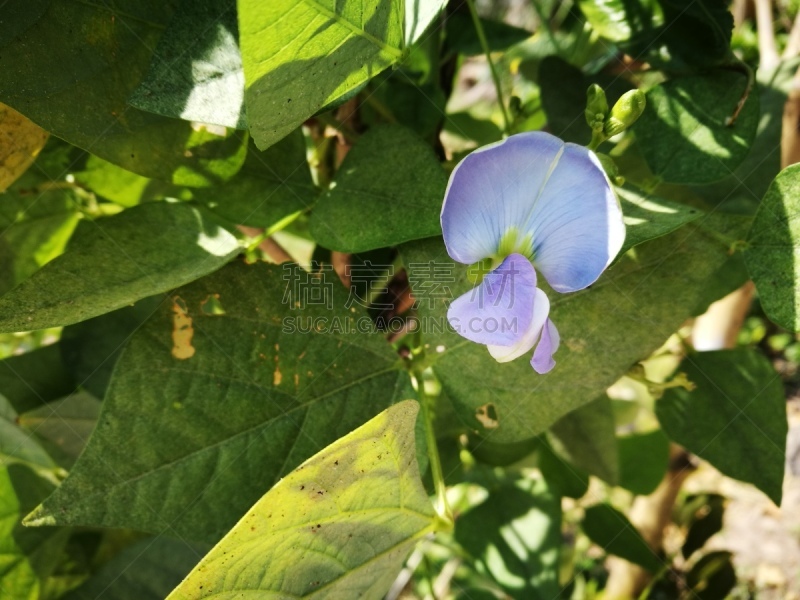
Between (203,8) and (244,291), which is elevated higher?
(203,8)

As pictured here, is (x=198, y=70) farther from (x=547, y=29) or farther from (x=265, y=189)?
(x=547, y=29)

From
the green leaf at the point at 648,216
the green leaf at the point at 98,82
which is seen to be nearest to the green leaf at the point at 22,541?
the green leaf at the point at 98,82

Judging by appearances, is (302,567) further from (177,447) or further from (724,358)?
(724,358)

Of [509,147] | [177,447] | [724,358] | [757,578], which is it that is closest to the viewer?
[509,147]

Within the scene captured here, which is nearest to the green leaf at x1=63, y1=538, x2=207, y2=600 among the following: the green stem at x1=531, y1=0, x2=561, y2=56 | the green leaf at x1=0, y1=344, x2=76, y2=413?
the green leaf at x1=0, y1=344, x2=76, y2=413

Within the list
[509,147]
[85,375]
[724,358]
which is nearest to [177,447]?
[85,375]

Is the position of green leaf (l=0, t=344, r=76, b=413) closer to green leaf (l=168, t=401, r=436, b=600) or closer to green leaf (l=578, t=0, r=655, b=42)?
green leaf (l=168, t=401, r=436, b=600)

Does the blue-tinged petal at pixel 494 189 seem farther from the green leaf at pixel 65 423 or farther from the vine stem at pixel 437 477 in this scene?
the green leaf at pixel 65 423

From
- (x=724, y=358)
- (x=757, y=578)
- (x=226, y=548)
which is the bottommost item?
(x=757, y=578)

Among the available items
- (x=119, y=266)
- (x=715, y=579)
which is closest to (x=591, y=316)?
(x=119, y=266)
